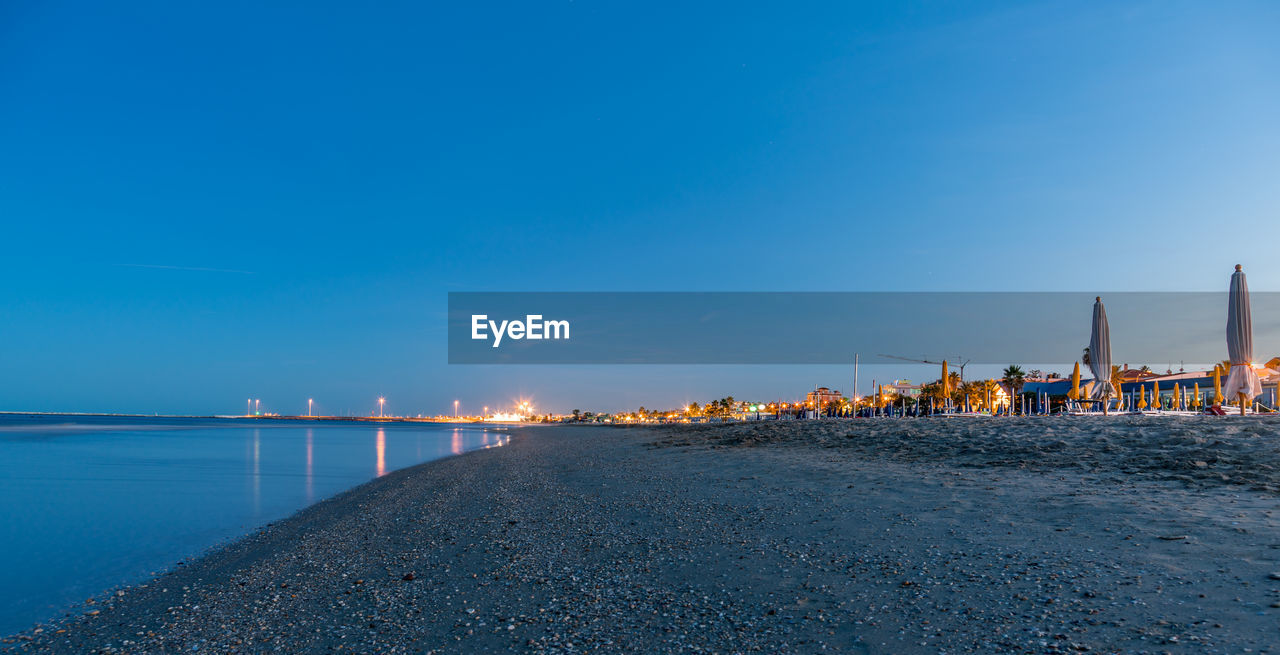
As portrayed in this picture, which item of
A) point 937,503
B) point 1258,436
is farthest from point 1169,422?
point 937,503

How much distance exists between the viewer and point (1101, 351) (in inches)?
1165

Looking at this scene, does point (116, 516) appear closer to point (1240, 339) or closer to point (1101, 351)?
point (1240, 339)

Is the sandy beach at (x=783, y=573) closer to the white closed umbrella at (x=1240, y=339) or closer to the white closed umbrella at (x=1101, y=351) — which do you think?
the white closed umbrella at (x=1240, y=339)

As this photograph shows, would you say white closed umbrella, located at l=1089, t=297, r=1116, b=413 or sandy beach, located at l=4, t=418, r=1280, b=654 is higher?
white closed umbrella, located at l=1089, t=297, r=1116, b=413

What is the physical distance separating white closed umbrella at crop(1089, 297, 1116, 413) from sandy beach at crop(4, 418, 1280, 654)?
17.0 meters

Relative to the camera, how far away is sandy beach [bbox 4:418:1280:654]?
18.1ft

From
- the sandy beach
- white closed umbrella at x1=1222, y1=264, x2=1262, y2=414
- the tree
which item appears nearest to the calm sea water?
the sandy beach

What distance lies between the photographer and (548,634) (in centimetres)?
595

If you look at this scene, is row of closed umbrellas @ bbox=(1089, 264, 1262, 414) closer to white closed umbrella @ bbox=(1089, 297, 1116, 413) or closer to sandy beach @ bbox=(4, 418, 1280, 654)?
white closed umbrella @ bbox=(1089, 297, 1116, 413)

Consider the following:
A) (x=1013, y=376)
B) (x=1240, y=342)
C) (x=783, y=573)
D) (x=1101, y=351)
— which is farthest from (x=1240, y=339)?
(x=1013, y=376)

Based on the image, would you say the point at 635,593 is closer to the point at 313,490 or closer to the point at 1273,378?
the point at 313,490

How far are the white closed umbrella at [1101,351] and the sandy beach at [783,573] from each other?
17.0 meters

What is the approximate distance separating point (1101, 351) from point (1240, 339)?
28.2ft

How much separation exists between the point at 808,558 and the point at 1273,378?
51898 millimetres
